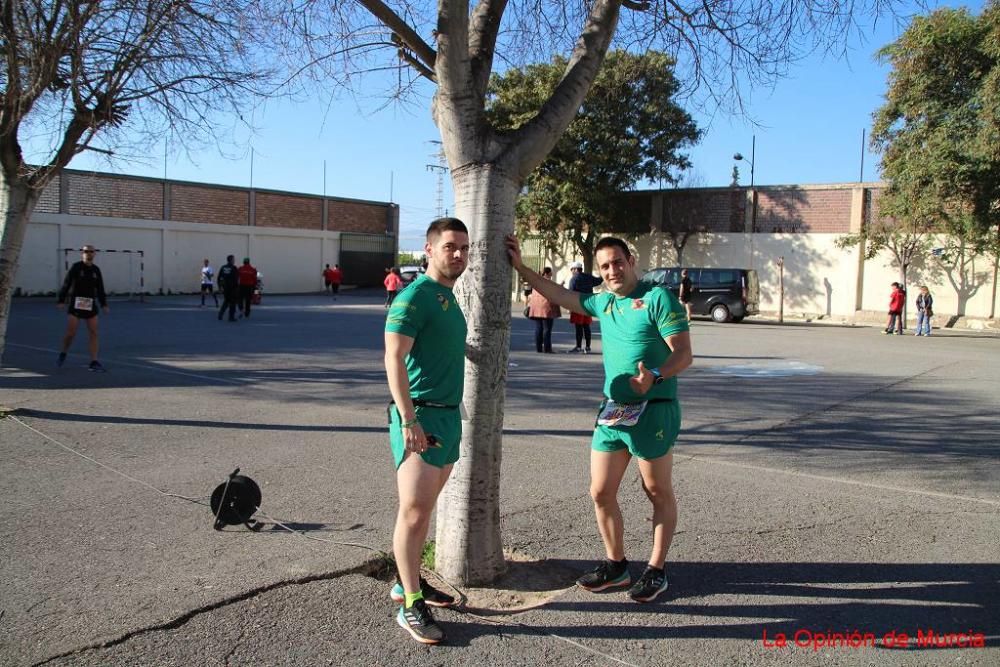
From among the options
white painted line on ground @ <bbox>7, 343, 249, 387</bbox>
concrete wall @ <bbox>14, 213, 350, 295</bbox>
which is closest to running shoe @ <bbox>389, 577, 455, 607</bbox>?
white painted line on ground @ <bbox>7, 343, 249, 387</bbox>

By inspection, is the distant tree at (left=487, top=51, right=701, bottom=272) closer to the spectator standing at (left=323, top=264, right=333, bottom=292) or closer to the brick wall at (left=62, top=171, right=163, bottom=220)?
the spectator standing at (left=323, top=264, right=333, bottom=292)

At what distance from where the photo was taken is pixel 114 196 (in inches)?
1362

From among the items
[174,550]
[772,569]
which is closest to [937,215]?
[772,569]

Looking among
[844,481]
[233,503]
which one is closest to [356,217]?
[844,481]

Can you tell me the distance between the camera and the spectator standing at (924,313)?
80.1 feet

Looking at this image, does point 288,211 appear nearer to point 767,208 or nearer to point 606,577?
point 767,208

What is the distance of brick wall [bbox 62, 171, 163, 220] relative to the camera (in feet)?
110

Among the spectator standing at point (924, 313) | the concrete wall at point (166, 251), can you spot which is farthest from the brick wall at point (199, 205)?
the spectator standing at point (924, 313)

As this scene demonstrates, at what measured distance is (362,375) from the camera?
1211 cm

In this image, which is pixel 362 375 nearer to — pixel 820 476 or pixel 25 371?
pixel 25 371

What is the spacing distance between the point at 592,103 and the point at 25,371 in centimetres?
2593

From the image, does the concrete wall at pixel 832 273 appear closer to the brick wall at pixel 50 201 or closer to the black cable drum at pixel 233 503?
the brick wall at pixel 50 201

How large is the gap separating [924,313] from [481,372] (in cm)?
2427

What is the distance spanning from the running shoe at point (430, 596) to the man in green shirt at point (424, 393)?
0.14 meters
